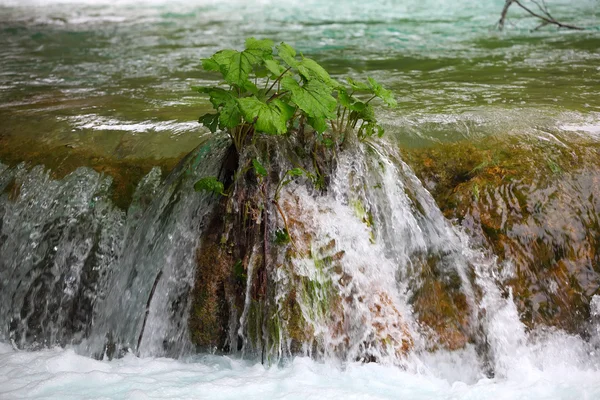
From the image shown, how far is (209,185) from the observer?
2.94m

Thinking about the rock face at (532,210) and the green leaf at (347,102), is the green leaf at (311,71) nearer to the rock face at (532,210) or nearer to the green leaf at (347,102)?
the green leaf at (347,102)

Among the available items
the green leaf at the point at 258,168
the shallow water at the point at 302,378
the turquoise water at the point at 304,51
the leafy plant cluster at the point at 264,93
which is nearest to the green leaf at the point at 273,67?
the leafy plant cluster at the point at 264,93

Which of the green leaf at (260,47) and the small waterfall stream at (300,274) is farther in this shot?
the small waterfall stream at (300,274)

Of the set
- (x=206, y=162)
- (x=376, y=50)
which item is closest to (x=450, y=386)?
(x=206, y=162)

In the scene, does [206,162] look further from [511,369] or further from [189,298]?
[511,369]

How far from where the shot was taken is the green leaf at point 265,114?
268 cm

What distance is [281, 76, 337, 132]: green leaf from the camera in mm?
2734

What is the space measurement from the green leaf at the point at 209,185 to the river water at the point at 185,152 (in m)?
0.30

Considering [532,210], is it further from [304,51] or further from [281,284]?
[304,51]

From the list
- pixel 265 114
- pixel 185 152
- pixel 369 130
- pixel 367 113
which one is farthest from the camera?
pixel 185 152

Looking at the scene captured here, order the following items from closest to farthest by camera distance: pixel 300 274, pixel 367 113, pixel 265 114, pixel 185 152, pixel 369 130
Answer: pixel 265 114 < pixel 300 274 < pixel 367 113 < pixel 369 130 < pixel 185 152

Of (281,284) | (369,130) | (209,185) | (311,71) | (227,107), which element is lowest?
(281,284)

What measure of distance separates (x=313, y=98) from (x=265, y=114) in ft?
0.77

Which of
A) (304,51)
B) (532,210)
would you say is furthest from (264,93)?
(304,51)
